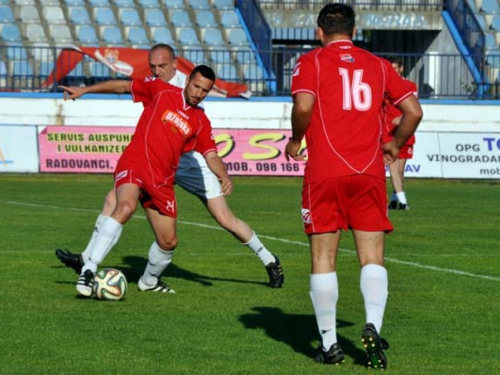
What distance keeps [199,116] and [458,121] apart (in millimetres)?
20251

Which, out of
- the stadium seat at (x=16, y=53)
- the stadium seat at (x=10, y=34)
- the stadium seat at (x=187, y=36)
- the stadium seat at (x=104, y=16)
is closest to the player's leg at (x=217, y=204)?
the stadium seat at (x=16, y=53)

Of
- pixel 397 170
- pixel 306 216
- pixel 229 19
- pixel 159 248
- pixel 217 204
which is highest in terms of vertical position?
pixel 306 216

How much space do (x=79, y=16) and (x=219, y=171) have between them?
25.0 metres

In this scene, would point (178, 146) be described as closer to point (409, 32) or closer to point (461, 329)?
point (461, 329)

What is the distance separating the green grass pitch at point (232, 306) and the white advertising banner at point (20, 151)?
9530 millimetres

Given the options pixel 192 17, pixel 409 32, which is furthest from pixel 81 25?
pixel 409 32

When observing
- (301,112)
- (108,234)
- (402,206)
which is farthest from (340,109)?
(402,206)

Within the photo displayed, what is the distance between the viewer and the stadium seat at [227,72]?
1256 inches

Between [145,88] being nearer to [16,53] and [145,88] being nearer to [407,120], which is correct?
[407,120]

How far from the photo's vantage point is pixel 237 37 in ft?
114

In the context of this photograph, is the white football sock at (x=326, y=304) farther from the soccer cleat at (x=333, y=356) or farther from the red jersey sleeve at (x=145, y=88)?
the red jersey sleeve at (x=145, y=88)

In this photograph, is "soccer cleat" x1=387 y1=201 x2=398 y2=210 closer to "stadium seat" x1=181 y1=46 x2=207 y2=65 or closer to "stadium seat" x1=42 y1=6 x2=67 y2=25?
"stadium seat" x1=181 y1=46 x2=207 y2=65

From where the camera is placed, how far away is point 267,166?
28.3 meters

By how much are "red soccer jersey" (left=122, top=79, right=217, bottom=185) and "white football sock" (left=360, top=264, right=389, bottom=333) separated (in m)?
3.28
